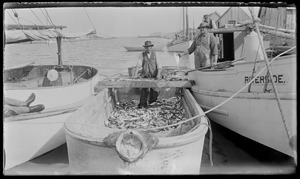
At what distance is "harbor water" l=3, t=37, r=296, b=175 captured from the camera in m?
1.79

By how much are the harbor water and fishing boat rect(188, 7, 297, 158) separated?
14 cm

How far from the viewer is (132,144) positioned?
5.10 ft

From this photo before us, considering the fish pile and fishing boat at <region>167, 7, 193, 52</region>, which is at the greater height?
fishing boat at <region>167, 7, 193, 52</region>

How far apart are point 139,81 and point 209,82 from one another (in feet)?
2.72

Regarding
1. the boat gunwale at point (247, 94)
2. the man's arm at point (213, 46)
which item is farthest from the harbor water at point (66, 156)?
the man's arm at point (213, 46)

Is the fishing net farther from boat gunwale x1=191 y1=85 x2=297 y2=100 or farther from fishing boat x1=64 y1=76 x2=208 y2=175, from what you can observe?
boat gunwale x1=191 y1=85 x2=297 y2=100

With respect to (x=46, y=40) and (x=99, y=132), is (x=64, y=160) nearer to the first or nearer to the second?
(x=99, y=132)

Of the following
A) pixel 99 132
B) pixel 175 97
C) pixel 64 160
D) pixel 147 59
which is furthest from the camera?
pixel 175 97

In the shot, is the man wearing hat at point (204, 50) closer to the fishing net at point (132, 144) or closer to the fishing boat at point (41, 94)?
the fishing boat at point (41, 94)

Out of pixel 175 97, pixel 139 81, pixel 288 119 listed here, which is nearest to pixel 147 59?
pixel 139 81

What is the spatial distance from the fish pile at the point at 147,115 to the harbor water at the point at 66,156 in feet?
1.70

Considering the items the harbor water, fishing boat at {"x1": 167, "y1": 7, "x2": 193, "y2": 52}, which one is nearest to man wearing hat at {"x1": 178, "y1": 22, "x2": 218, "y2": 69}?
fishing boat at {"x1": 167, "y1": 7, "x2": 193, "y2": 52}

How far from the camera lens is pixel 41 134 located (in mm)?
2283

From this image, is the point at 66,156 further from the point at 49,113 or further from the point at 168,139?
the point at 168,139
